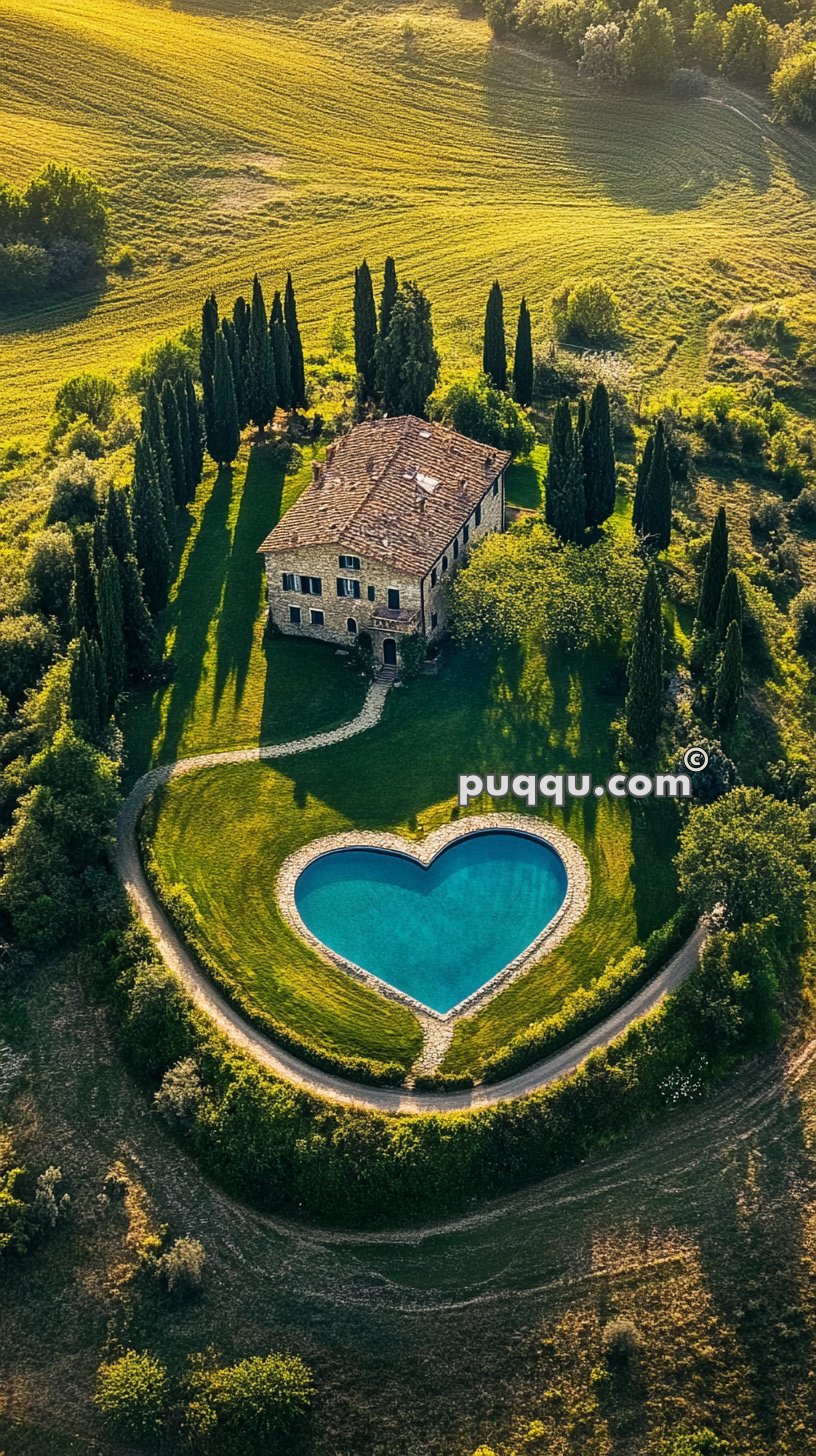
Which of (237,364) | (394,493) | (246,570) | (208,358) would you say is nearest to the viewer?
(394,493)

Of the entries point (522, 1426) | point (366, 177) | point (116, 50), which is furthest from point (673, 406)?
point (116, 50)

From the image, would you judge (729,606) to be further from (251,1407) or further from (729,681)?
(251,1407)

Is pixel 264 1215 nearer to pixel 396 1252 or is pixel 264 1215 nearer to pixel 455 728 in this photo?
pixel 396 1252

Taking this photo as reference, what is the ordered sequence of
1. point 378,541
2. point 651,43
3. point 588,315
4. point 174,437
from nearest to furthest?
point 378,541, point 174,437, point 588,315, point 651,43

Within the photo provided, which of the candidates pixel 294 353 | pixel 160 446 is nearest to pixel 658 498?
pixel 294 353

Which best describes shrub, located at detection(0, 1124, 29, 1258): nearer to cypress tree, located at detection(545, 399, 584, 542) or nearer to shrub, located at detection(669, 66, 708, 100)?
cypress tree, located at detection(545, 399, 584, 542)

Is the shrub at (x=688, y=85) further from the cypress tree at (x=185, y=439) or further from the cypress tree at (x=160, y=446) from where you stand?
the cypress tree at (x=160, y=446)

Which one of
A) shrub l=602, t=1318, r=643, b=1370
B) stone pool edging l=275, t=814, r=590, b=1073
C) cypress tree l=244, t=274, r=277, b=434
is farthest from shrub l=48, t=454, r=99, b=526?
shrub l=602, t=1318, r=643, b=1370
